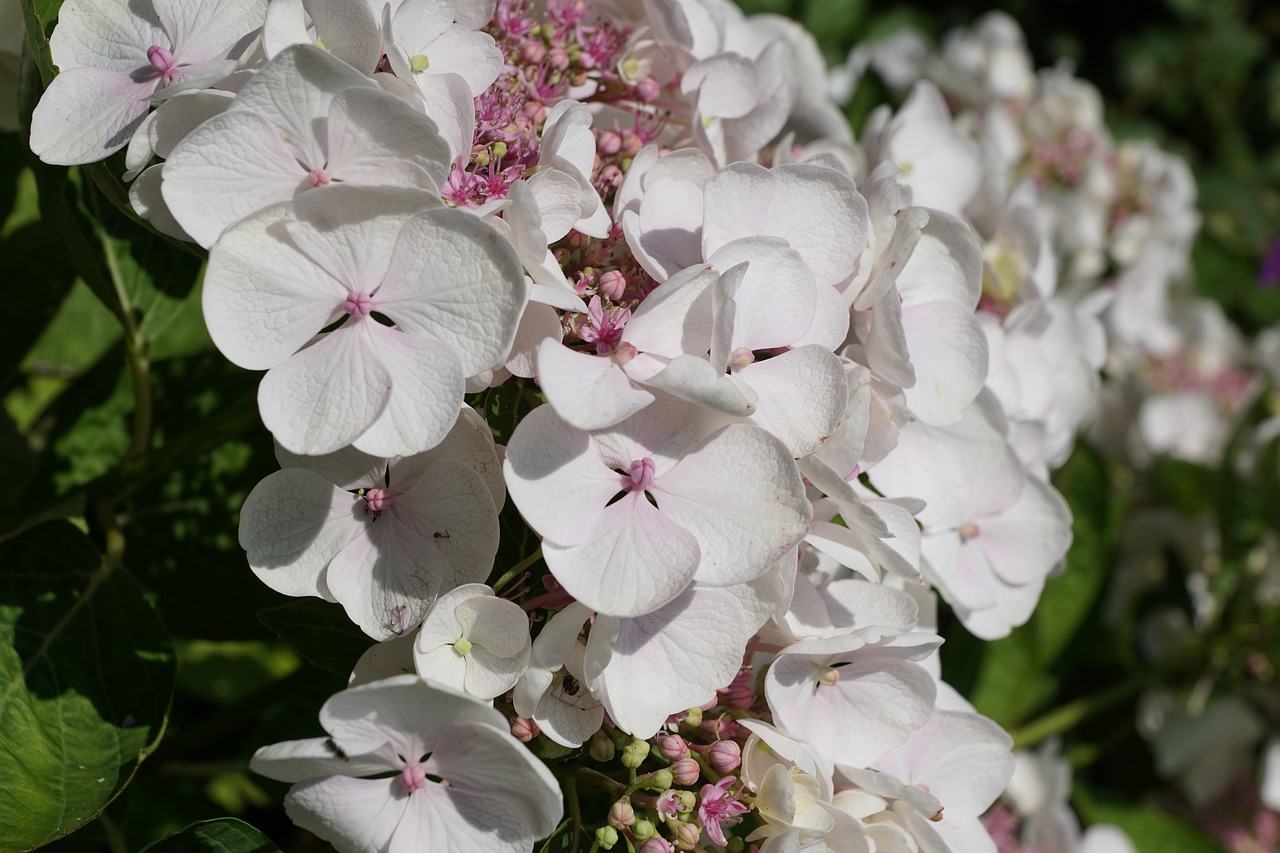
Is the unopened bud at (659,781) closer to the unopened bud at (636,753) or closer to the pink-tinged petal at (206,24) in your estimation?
the unopened bud at (636,753)

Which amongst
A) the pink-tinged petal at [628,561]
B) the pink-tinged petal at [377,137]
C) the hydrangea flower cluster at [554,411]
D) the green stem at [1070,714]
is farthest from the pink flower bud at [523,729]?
the green stem at [1070,714]

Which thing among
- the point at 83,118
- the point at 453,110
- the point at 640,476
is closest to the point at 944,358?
the point at 640,476

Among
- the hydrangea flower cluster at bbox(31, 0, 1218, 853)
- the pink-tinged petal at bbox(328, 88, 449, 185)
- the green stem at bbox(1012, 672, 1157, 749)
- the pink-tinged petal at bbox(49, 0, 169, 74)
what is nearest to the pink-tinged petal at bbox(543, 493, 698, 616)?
the hydrangea flower cluster at bbox(31, 0, 1218, 853)

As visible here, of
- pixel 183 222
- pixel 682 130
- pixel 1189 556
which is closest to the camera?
pixel 183 222

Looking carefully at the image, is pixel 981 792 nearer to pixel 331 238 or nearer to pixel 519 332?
pixel 519 332

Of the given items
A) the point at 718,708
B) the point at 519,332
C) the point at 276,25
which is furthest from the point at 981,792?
the point at 276,25
